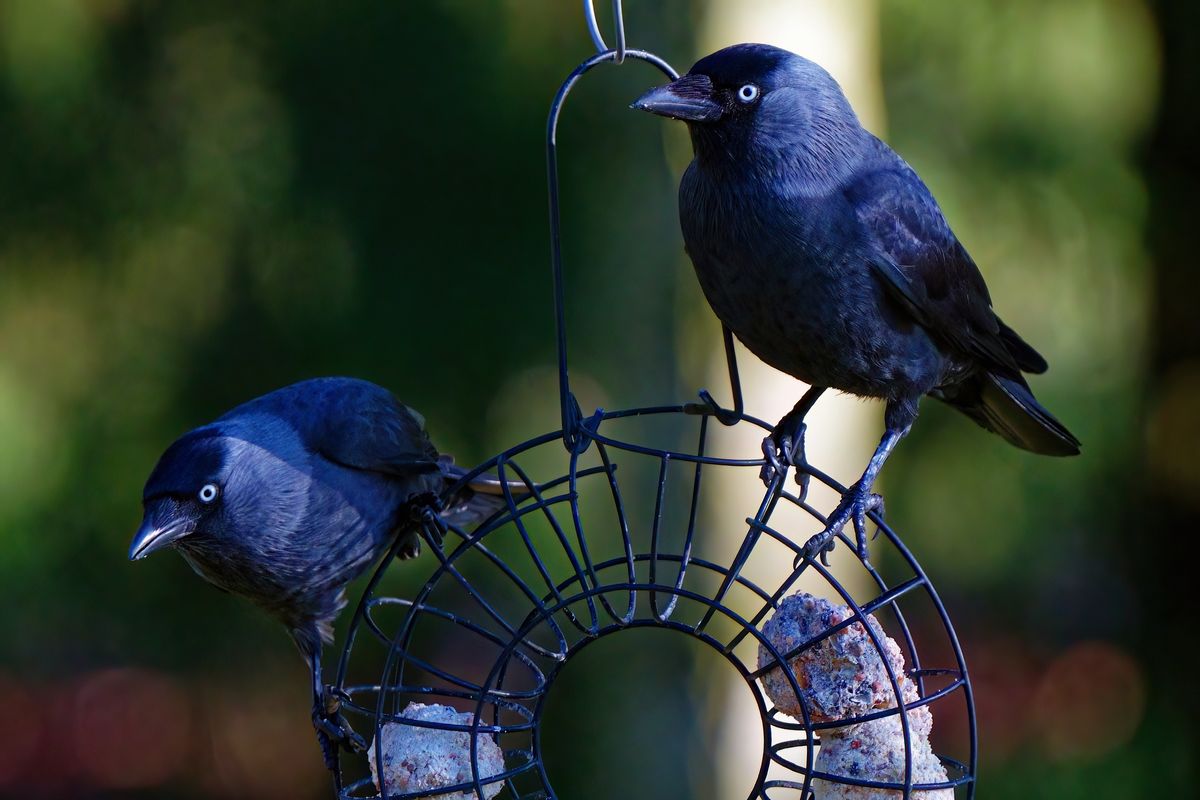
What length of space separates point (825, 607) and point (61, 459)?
4.49 metres

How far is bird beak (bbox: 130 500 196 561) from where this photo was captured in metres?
2.54

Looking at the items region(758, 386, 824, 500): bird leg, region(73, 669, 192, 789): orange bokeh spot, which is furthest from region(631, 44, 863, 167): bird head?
region(73, 669, 192, 789): orange bokeh spot

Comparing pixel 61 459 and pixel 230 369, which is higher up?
pixel 230 369

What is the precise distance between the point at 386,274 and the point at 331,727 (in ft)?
10.6

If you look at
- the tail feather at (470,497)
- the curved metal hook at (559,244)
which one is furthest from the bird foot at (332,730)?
the curved metal hook at (559,244)

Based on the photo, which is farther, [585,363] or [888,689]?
[585,363]

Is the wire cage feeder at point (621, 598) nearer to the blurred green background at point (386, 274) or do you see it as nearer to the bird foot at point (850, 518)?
the bird foot at point (850, 518)

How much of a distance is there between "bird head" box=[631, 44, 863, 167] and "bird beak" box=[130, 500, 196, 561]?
1.42 metres

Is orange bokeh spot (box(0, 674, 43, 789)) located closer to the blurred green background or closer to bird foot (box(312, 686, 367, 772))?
the blurred green background

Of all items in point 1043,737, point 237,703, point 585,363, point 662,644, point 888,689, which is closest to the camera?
point 888,689

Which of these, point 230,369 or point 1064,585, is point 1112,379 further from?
point 230,369

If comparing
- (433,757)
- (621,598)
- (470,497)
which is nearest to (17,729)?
(621,598)

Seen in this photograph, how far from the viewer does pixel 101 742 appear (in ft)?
20.3

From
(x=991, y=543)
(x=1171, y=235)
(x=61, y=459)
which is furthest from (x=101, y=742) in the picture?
(x=1171, y=235)
